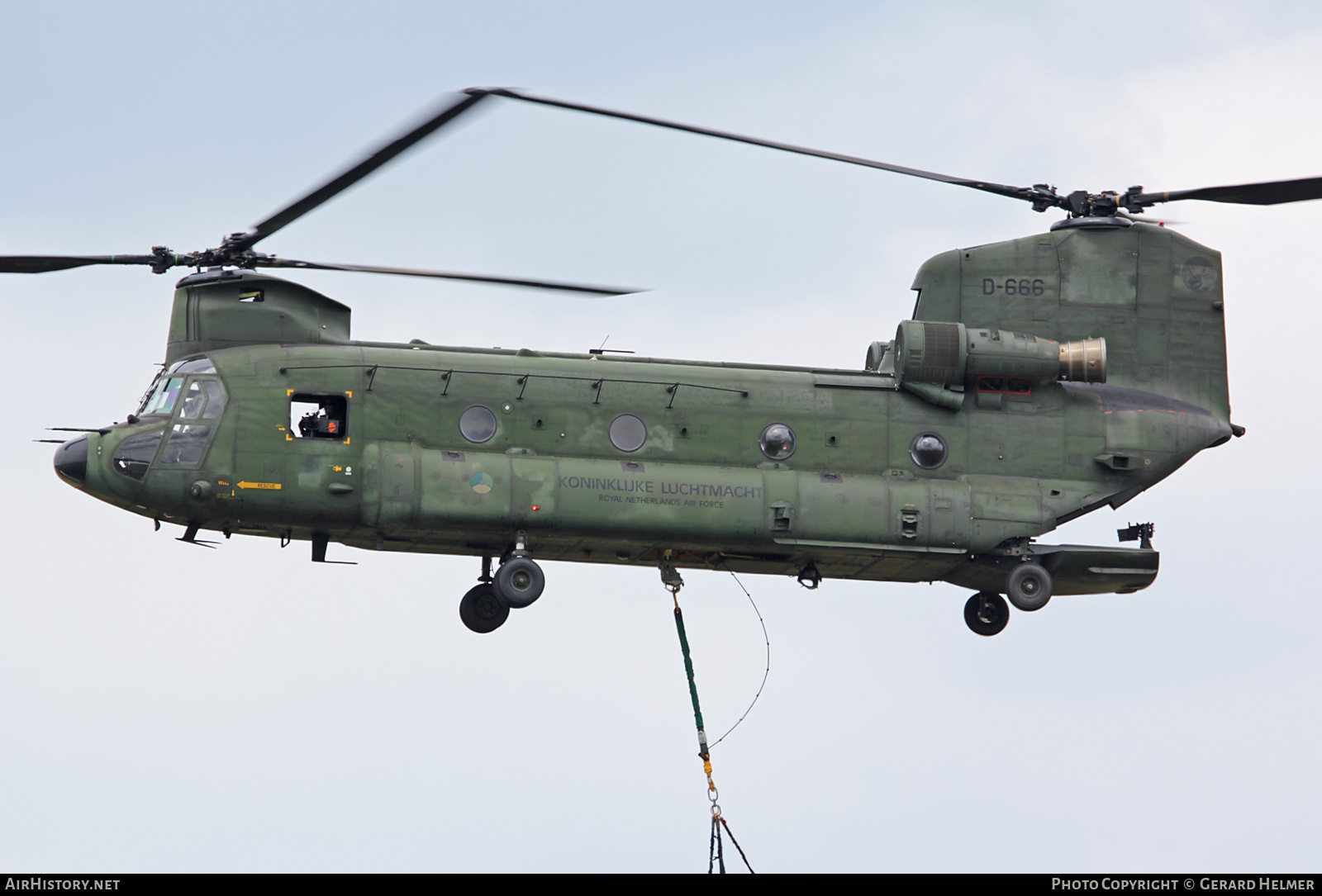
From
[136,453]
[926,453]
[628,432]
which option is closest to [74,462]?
[136,453]

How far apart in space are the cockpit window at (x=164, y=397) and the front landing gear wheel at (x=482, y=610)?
5154 mm

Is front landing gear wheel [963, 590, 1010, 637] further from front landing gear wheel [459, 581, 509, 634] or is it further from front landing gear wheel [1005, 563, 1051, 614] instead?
front landing gear wheel [459, 581, 509, 634]

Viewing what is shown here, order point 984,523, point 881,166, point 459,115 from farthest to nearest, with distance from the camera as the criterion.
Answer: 1. point 984,523
2. point 881,166
3. point 459,115

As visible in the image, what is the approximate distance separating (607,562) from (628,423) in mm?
2423

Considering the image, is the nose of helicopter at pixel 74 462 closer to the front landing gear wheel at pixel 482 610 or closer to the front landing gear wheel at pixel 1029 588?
the front landing gear wheel at pixel 482 610

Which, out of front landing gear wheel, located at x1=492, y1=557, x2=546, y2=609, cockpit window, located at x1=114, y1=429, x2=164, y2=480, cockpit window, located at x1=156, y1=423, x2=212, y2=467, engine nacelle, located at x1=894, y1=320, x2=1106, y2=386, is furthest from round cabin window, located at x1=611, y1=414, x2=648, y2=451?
cockpit window, located at x1=114, y1=429, x2=164, y2=480

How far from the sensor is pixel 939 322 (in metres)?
30.3

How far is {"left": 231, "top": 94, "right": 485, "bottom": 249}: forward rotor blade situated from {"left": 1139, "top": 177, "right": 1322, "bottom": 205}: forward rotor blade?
10808 mm

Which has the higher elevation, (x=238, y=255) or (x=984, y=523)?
(x=238, y=255)

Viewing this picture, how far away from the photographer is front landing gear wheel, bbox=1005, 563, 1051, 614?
29.5m

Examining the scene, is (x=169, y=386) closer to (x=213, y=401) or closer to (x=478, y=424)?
(x=213, y=401)

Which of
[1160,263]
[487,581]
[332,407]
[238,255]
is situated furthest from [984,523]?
[238,255]

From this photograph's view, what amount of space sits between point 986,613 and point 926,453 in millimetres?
2859
